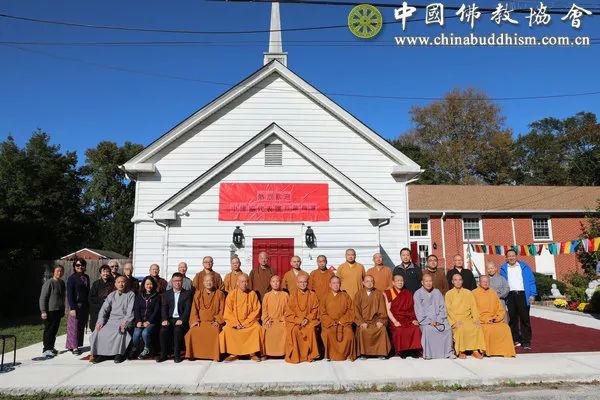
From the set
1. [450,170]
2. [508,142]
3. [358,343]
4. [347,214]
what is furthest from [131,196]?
[358,343]

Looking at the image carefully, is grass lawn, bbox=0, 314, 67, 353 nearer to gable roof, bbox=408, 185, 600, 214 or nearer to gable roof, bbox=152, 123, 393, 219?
gable roof, bbox=152, 123, 393, 219

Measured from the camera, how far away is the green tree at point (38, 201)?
23.6 m

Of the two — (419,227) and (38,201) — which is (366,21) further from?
(38,201)

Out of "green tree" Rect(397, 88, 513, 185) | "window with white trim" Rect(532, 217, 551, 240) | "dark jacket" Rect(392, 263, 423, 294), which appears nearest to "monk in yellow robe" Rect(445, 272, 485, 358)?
"dark jacket" Rect(392, 263, 423, 294)

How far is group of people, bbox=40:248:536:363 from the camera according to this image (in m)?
8.46

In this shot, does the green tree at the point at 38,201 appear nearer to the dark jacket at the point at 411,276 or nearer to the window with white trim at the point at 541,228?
the dark jacket at the point at 411,276

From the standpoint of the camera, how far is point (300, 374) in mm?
7340

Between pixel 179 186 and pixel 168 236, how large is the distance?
2.04m

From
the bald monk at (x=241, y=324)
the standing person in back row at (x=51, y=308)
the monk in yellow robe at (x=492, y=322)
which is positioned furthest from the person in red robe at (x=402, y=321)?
the standing person in back row at (x=51, y=308)

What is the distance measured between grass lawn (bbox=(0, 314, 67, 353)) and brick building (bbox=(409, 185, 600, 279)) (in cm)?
2076

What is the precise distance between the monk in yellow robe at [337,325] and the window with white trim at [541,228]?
81.2 ft

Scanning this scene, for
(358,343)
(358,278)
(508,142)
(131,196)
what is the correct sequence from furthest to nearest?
(131,196) < (508,142) < (358,278) < (358,343)

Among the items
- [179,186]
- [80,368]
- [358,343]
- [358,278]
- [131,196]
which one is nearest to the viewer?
[80,368]

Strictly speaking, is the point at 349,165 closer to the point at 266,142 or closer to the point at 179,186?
the point at 266,142
